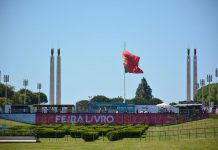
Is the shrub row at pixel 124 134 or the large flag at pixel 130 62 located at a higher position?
the large flag at pixel 130 62

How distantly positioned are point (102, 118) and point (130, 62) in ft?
39.8

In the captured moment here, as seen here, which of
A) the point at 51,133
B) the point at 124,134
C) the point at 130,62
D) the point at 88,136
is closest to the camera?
the point at 88,136

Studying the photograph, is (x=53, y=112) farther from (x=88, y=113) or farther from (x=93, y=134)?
(x=93, y=134)

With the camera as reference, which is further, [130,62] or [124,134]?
[130,62]

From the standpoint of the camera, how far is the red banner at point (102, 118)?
100312 millimetres

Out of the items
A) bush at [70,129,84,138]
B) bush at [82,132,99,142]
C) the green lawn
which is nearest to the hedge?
bush at [70,129,84,138]

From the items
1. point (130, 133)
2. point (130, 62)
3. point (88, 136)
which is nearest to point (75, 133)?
point (88, 136)

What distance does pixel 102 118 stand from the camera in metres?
102

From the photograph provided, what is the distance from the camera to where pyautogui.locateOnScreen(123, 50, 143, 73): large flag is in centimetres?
10769

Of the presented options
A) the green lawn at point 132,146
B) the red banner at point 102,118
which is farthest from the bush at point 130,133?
the red banner at point 102,118

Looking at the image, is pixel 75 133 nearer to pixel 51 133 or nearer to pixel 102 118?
pixel 51 133

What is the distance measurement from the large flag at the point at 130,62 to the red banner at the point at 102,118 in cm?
999

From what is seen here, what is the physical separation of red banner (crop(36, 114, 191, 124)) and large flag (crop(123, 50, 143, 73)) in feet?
32.8

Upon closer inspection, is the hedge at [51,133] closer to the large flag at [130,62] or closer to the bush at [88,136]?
the bush at [88,136]
